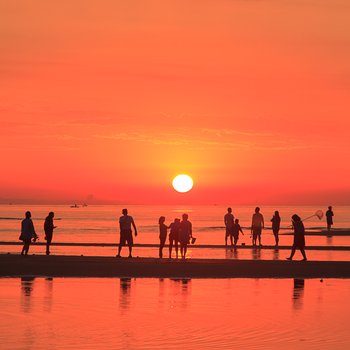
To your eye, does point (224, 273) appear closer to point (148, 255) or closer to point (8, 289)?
point (8, 289)

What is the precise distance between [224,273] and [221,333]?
13.3 metres

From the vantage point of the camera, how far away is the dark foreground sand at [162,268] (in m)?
29.1

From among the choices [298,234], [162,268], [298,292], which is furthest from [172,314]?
[298,234]

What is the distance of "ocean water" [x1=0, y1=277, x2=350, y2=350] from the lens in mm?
15320

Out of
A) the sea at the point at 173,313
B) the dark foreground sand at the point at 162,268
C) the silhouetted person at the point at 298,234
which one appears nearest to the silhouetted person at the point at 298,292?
the sea at the point at 173,313

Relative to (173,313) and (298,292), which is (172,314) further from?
(298,292)

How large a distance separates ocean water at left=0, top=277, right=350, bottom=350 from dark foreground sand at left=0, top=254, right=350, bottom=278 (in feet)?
6.74

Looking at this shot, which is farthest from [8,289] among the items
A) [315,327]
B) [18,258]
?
[18,258]

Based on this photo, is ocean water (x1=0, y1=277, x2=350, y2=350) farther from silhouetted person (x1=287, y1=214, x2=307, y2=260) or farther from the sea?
silhouetted person (x1=287, y1=214, x2=307, y2=260)

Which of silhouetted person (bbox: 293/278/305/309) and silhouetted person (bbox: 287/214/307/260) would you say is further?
silhouetted person (bbox: 287/214/307/260)

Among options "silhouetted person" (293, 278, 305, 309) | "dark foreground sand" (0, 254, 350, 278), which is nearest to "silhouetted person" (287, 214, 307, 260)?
"dark foreground sand" (0, 254, 350, 278)

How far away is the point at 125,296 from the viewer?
22312 millimetres

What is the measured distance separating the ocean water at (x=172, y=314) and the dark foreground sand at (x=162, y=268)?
6.74 feet

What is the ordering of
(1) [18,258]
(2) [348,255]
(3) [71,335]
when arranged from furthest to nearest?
1. (2) [348,255]
2. (1) [18,258]
3. (3) [71,335]
